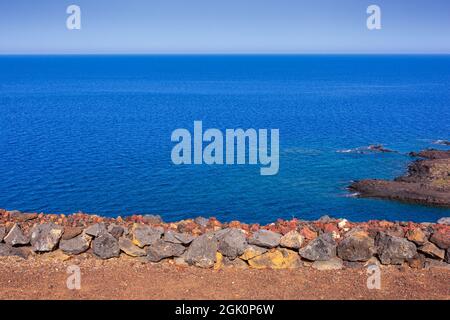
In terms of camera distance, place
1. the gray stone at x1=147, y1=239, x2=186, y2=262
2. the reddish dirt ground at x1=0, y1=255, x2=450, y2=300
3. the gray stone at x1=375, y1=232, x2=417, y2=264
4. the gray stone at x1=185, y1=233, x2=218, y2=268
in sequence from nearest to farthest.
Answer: the reddish dirt ground at x1=0, y1=255, x2=450, y2=300, the gray stone at x1=375, y1=232, x2=417, y2=264, the gray stone at x1=185, y1=233, x2=218, y2=268, the gray stone at x1=147, y1=239, x2=186, y2=262

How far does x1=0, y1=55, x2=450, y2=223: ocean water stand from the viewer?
153 feet

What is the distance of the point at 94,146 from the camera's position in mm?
71625

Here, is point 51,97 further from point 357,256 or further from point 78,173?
point 357,256

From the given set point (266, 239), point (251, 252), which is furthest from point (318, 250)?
point (251, 252)

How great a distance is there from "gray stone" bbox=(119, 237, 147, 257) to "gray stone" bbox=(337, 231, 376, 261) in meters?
6.20

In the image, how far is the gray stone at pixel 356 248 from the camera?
610 inches

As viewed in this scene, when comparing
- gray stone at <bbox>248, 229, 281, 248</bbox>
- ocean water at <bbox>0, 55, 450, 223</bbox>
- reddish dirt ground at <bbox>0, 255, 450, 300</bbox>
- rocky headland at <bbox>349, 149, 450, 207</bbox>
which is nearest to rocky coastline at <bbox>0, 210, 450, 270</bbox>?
gray stone at <bbox>248, 229, 281, 248</bbox>

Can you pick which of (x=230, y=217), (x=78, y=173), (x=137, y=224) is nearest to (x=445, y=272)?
(x=137, y=224)

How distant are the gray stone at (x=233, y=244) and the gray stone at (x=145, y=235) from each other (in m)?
2.00

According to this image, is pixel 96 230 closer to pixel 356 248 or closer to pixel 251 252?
pixel 251 252

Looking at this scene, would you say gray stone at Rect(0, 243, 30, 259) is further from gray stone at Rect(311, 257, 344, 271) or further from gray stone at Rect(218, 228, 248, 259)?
gray stone at Rect(311, 257, 344, 271)

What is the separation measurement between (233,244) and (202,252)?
100 centimetres
